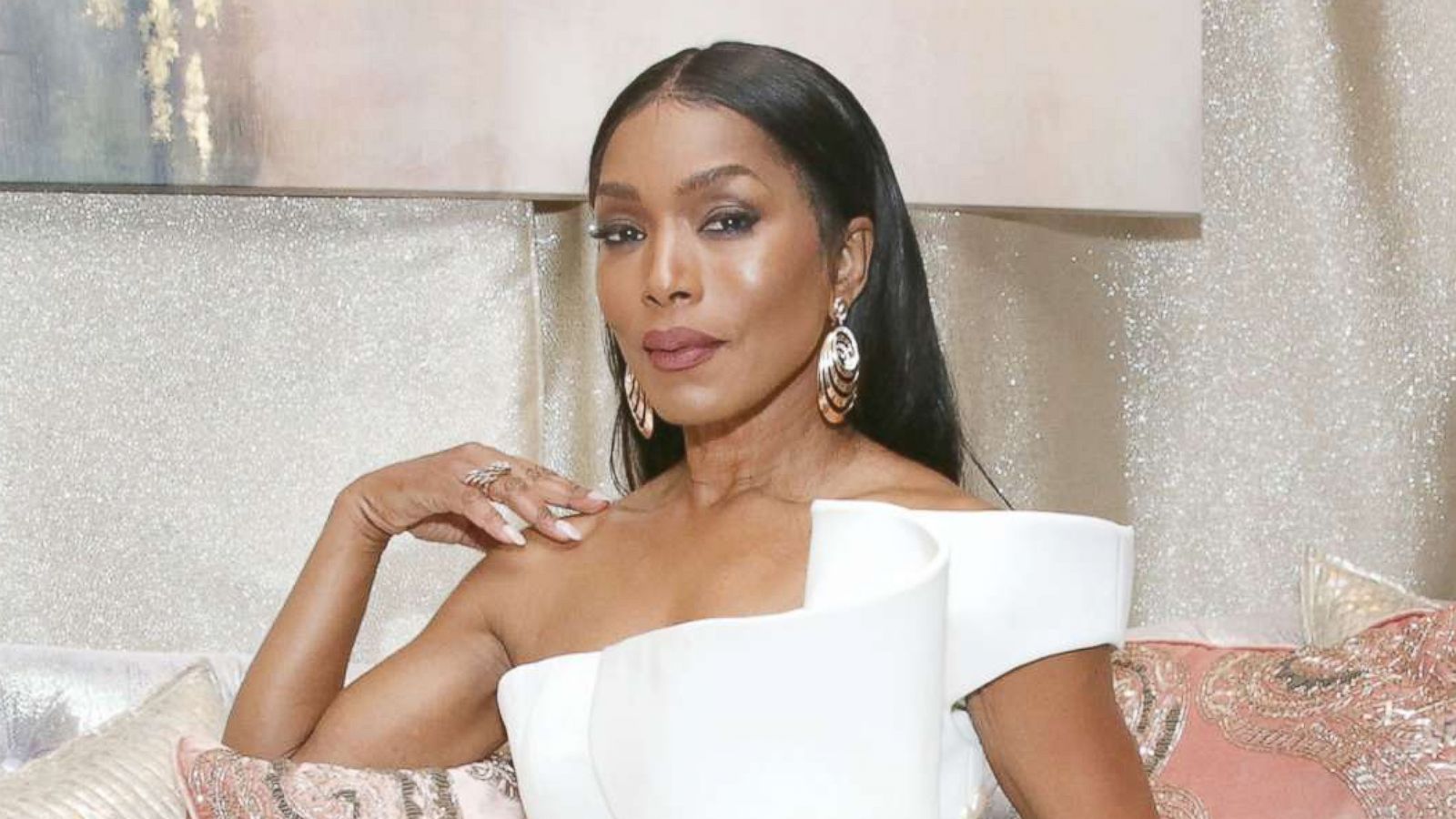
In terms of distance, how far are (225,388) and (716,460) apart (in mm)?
894

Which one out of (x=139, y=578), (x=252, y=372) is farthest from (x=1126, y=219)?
(x=139, y=578)

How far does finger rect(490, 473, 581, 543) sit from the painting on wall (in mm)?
621

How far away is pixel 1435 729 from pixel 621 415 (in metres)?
0.82

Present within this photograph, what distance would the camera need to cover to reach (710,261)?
1.63 meters

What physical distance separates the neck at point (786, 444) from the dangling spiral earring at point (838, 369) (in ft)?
0.07

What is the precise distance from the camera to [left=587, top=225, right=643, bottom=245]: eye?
1680mm

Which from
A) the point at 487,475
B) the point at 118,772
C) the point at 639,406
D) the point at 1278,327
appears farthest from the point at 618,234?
the point at 1278,327

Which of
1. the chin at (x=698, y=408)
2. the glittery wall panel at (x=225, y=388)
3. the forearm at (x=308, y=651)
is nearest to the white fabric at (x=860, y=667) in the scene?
the chin at (x=698, y=408)

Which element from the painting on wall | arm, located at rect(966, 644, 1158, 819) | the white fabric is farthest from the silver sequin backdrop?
arm, located at rect(966, 644, 1158, 819)

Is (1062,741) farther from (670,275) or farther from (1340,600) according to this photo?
(1340,600)

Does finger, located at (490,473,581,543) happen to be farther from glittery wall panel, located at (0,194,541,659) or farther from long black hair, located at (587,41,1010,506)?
glittery wall panel, located at (0,194,541,659)

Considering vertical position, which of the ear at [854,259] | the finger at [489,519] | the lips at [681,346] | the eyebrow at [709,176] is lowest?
the finger at [489,519]

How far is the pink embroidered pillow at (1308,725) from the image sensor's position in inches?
71.2

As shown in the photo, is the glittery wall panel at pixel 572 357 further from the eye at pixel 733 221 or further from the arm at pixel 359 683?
Result: the eye at pixel 733 221
